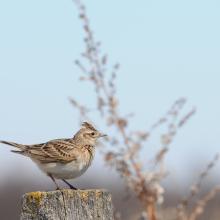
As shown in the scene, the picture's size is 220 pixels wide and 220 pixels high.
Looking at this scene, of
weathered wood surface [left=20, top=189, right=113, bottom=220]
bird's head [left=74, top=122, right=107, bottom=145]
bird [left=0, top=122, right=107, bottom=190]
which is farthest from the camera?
bird's head [left=74, top=122, right=107, bottom=145]

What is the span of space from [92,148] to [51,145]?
712 millimetres

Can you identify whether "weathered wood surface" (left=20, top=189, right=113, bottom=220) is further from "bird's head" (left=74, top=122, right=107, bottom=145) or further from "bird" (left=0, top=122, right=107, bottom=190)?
"bird's head" (left=74, top=122, right=107, bottom=145)

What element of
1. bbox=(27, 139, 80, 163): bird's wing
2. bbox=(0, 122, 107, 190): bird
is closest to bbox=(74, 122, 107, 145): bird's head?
bbox=(0, 122, 107, 190): bird

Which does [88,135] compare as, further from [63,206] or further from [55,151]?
[63,206]

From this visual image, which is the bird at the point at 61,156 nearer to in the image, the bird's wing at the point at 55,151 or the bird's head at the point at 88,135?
the bird's wing at the point at 55,151

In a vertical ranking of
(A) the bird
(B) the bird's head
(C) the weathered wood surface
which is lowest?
(C) the weathered wood surface

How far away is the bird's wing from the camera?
6.79 m

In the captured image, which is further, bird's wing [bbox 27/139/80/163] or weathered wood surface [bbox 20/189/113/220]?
bird's wing [bbox 27/139/80/163]

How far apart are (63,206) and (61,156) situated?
9.30ft

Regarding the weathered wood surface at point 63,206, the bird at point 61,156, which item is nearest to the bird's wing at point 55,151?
the bird at point 61,156

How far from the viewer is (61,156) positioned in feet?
22.2

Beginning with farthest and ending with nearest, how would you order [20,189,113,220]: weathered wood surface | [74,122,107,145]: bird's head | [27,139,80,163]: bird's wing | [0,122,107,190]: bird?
[74,122,107,145]: bird's head
[27,139,80,163]: bird's wing
[0,122,107,190]: bird
[20,189,113,220]: weathered wood surface

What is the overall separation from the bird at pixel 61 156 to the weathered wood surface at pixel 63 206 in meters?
2.39

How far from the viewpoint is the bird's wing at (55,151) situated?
6.79m
